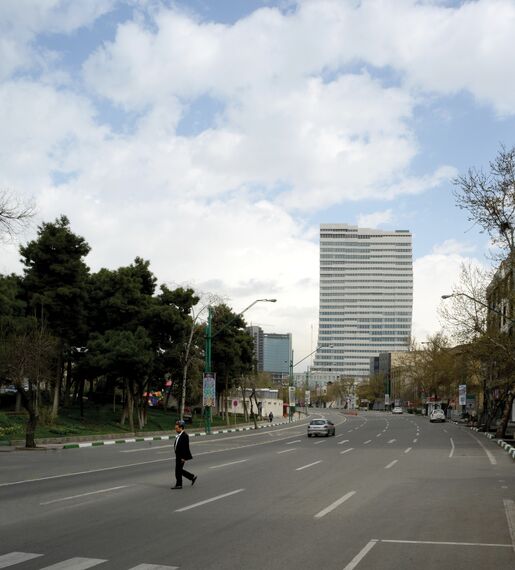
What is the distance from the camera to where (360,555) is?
322 inches

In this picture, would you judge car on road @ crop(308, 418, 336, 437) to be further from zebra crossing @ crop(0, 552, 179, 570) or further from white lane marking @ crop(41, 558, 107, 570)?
white lane marking @ crop(41, 558, 107, 570)

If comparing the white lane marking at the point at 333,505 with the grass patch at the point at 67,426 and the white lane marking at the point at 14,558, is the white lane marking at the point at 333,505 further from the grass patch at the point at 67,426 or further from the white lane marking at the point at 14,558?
the grass patch at the point at 67,426

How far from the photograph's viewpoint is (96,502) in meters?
12.6

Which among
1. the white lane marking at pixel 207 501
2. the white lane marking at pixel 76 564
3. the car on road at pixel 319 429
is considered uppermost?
the white lane marking at pixel 76 564

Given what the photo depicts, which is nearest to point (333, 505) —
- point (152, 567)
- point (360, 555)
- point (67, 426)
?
point (360, 555)

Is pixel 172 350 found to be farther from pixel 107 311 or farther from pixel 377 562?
pixel 377 562

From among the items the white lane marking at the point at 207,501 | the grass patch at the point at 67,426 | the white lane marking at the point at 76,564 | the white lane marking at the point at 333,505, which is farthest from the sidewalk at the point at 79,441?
the white lane marking at the point at 76,564

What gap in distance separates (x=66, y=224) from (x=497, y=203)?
85.3ft

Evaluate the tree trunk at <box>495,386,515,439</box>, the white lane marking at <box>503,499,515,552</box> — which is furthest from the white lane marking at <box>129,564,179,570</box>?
the tree trunk at <box>495,386,515,439</box>

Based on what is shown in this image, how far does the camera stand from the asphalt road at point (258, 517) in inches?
314

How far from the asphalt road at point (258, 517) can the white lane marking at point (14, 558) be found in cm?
1

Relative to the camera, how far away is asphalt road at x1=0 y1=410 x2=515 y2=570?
797cm

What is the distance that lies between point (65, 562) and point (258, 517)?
413cm

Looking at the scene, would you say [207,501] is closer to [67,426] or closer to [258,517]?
[258,517]
